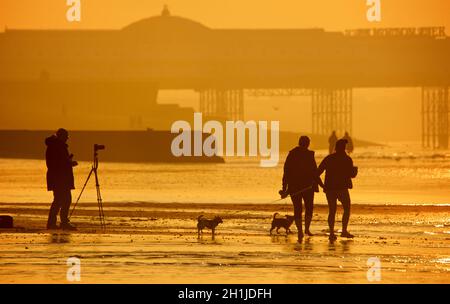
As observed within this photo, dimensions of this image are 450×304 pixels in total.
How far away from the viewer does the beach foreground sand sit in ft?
55.6

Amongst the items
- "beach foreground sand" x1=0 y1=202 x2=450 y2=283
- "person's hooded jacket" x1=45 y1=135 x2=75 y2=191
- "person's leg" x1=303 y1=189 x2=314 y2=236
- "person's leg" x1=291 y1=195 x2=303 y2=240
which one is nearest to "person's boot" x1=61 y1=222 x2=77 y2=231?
"beach foreground sand" x1=0 y1=202 x2=450 y2=283

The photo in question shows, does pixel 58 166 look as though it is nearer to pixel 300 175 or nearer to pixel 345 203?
pixel 300 175

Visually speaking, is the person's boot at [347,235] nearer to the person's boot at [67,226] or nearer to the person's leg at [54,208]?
the person's boot at [67,226]

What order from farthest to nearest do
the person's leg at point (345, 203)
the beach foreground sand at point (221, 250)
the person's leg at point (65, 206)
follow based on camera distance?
the person's leg at point (65, 206), the person's leg at point (345, 203), the beach foreground sand at point (221, 250)

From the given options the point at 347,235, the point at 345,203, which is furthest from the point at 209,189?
the point at 345,203

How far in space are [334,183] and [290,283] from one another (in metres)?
6.40

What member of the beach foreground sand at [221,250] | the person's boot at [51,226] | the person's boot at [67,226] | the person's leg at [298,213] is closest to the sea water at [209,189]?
the beach foreground sand at [221,250]

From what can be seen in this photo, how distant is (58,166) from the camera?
2403cm

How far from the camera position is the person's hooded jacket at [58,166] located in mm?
24000

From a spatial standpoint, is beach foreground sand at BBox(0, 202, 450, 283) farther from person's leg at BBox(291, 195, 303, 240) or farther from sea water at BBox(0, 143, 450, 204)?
sea water at BBox(0, 143, 450, 204)

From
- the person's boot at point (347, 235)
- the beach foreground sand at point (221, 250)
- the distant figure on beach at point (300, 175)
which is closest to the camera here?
the beach foreground sand at point (221, 250)

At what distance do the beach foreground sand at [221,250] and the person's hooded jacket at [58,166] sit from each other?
75cm
